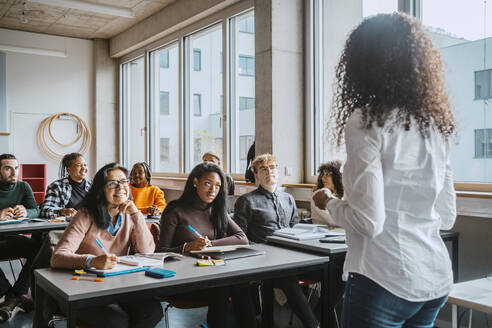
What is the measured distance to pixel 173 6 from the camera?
696 centimetres

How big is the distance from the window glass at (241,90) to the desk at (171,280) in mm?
3466

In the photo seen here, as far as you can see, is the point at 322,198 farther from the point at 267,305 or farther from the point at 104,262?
the point at 267,305

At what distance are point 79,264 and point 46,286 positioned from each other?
19cm

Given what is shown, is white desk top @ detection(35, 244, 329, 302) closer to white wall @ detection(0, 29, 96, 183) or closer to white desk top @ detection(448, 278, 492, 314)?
white desk top @ detection(448, 278, 492, 314)

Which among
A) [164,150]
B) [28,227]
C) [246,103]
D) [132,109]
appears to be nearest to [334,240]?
[28,227]

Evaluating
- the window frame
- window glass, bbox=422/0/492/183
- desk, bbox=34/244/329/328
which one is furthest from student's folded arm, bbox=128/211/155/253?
the window frame

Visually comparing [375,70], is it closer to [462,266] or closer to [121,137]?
[462,266]

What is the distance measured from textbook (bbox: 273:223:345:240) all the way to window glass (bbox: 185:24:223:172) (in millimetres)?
3187

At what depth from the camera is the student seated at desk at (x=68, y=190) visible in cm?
428

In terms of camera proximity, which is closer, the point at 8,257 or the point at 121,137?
the point at 8,257

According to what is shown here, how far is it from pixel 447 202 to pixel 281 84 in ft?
12.2

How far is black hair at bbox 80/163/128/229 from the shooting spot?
249 cm

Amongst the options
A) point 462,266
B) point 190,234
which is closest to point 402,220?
point 190,234

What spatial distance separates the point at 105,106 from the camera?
29.4 ft
